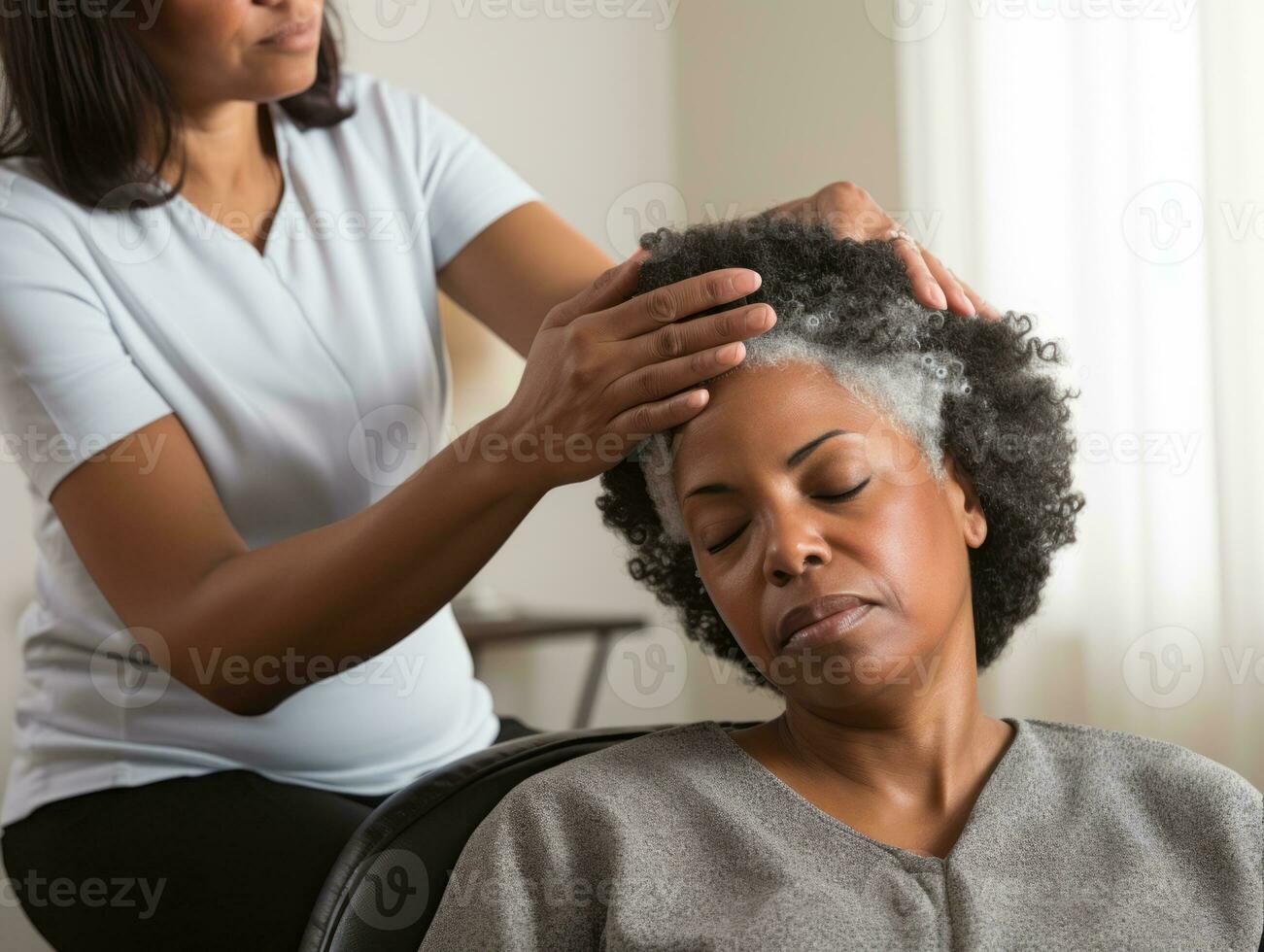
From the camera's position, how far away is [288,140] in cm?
147

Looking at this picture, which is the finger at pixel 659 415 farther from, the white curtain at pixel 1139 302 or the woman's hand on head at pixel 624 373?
the white curtain at pixel 1139 302

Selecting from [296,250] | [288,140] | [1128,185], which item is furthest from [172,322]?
[1128,185]

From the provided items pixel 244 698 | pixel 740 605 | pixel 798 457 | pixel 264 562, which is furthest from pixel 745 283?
pixel 244 698

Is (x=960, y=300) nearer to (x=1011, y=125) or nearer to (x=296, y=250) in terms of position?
(x=296, y=250)

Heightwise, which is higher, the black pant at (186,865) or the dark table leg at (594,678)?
the black pant at (186,865)

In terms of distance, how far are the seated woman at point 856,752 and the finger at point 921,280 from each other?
0.02 metres

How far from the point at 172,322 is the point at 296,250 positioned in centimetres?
17

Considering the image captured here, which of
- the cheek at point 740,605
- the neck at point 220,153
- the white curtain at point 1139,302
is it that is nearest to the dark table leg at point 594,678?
the white curtain at point 1139,302

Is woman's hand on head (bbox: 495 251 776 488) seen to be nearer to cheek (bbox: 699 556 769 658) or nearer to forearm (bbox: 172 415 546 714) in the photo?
forearm (bbox: 172 415 546 714)

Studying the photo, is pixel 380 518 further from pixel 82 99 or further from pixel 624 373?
pixel 82 99

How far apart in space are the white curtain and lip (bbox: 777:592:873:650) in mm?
1525

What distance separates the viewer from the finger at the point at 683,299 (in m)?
1.02

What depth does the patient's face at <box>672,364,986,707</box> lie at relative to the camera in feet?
3.24

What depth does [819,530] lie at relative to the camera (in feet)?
3.28
